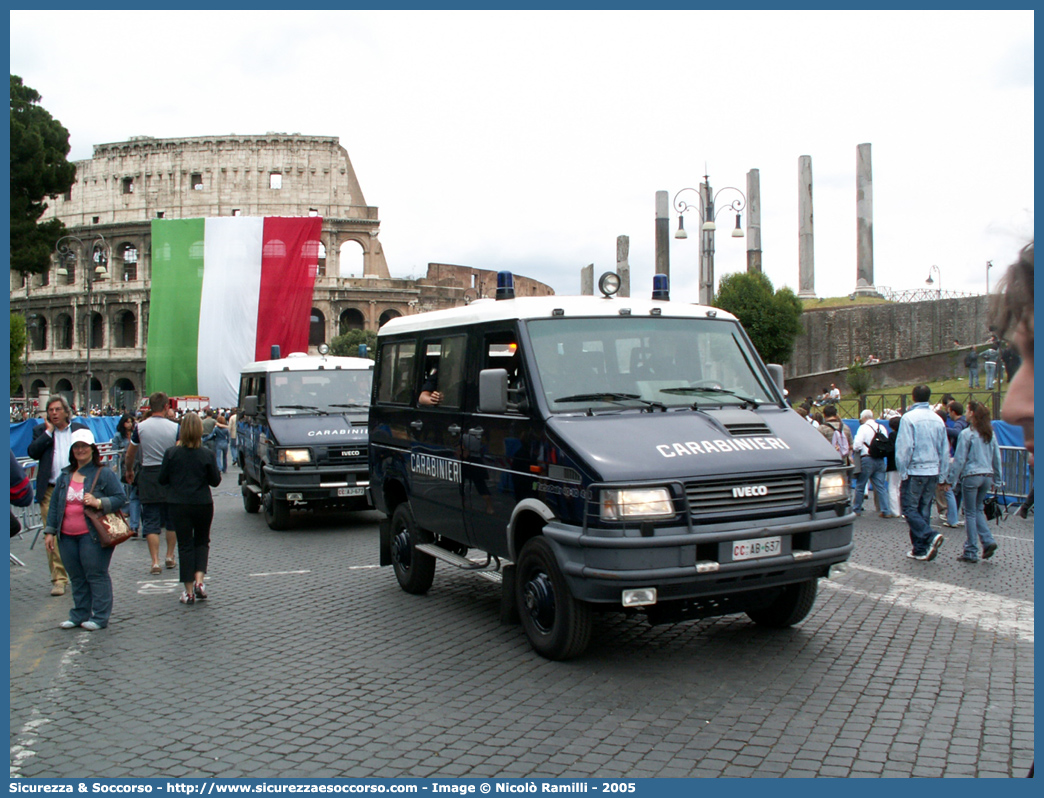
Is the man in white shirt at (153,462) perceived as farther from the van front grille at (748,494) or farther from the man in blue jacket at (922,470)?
the man in blue jacket at (922,470)

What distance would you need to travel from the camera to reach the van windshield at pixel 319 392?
44.4ft

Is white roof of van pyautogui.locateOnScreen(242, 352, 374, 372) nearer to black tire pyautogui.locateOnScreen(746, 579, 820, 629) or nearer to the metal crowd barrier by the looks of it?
black tire pyautogui.locateOnScreen(746, 579, 820, 629)

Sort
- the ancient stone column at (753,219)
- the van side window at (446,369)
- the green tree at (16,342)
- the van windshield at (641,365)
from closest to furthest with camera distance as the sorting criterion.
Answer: the van windshield at (641,365) < the van side window at (446,369) < the green tree at (16,342) < the ancient stone column at (753,219)

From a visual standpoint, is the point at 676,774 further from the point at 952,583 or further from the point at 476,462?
the point at 952,583

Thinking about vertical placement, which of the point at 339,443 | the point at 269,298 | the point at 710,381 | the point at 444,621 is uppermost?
the point at 269,298

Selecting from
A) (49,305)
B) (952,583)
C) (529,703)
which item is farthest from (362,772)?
(49,305)

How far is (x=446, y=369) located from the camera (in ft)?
24.9

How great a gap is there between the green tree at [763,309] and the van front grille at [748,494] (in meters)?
37.3

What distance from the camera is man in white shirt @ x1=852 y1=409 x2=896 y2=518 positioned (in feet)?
44.7

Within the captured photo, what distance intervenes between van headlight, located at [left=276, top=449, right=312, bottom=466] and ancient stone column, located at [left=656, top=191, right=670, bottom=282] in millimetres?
29450

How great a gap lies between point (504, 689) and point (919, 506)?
6.07 metres

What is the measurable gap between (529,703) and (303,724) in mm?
1266

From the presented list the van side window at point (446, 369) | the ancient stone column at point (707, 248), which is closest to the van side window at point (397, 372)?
the van side window at point (446, 369)

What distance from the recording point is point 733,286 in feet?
142
